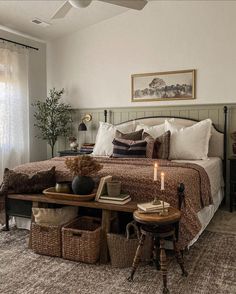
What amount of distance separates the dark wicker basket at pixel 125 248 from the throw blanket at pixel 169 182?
275 mm

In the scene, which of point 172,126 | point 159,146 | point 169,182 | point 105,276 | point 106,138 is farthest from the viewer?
point 106,138

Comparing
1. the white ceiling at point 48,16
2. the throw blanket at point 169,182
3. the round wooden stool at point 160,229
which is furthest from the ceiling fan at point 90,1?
the round wooden stool at point 160,229

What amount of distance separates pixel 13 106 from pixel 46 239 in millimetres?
2976

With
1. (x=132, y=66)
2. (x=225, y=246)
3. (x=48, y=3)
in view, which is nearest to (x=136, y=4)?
(x=48, y=3)

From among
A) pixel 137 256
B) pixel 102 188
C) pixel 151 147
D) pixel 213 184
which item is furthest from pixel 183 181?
pixel 151 147

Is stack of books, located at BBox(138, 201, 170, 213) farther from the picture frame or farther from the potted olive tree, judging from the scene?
the potted olive tree

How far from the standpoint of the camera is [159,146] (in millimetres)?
4211

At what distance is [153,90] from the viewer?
5.04m

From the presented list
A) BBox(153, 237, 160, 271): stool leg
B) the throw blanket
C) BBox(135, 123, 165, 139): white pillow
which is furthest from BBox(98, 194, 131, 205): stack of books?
BBox(135, 123, 165, 139): white pillow

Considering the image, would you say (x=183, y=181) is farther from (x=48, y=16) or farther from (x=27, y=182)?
(x=48, y=16)

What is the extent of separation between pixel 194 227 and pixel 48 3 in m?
3.47

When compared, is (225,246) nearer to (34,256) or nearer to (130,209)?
(130,209)

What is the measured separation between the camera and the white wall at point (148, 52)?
4.55m

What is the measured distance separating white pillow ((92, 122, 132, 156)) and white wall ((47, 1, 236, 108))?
21.8 inches
